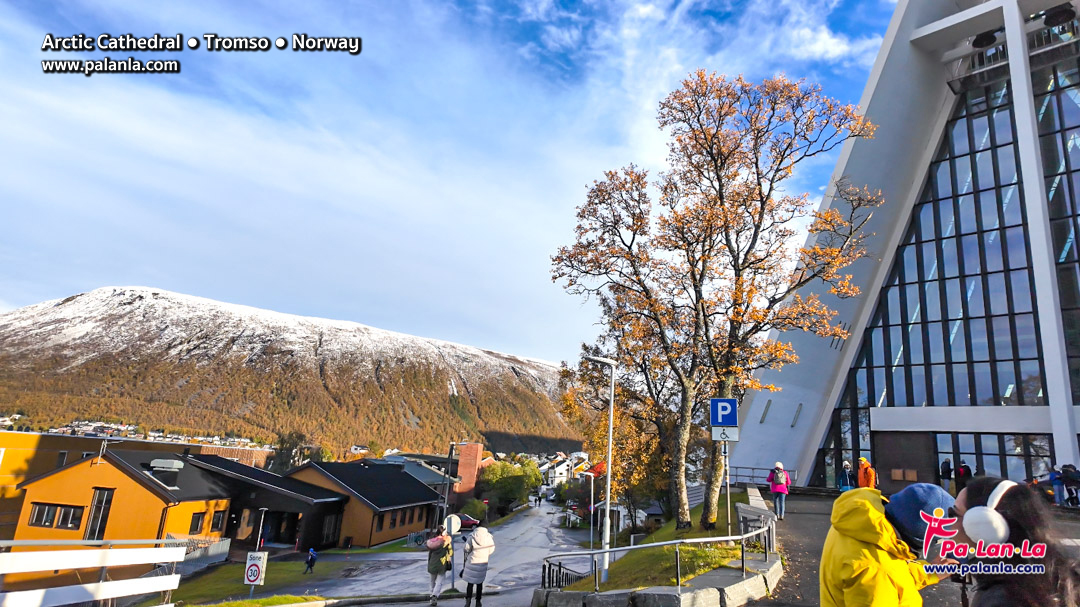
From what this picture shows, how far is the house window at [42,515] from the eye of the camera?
106 ft

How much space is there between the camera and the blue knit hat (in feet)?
10.4

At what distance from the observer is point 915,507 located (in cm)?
324

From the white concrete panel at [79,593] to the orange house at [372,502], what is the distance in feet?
131

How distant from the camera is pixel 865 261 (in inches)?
1340

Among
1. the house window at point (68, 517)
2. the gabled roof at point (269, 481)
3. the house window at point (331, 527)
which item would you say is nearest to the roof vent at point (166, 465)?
the gabled roof at point (269, 481)

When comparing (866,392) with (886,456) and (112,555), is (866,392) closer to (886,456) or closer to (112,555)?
(886,456)

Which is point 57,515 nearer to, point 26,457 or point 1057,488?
point 26,457

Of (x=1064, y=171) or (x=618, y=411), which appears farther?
(x=1064, y=171)

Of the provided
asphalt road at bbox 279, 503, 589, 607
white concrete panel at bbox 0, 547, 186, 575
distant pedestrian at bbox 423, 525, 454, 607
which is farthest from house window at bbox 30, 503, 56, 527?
white concrete panel at bbox 0, 547, 186, 575

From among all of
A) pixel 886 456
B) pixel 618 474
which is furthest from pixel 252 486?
pixel 886 456

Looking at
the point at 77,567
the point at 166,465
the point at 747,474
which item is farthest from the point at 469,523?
the point at 77,567

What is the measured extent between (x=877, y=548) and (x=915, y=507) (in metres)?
0.40

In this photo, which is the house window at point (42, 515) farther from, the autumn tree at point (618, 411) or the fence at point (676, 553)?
the autumn tree at point (618, 411)

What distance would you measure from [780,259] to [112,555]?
1596 centimetres
